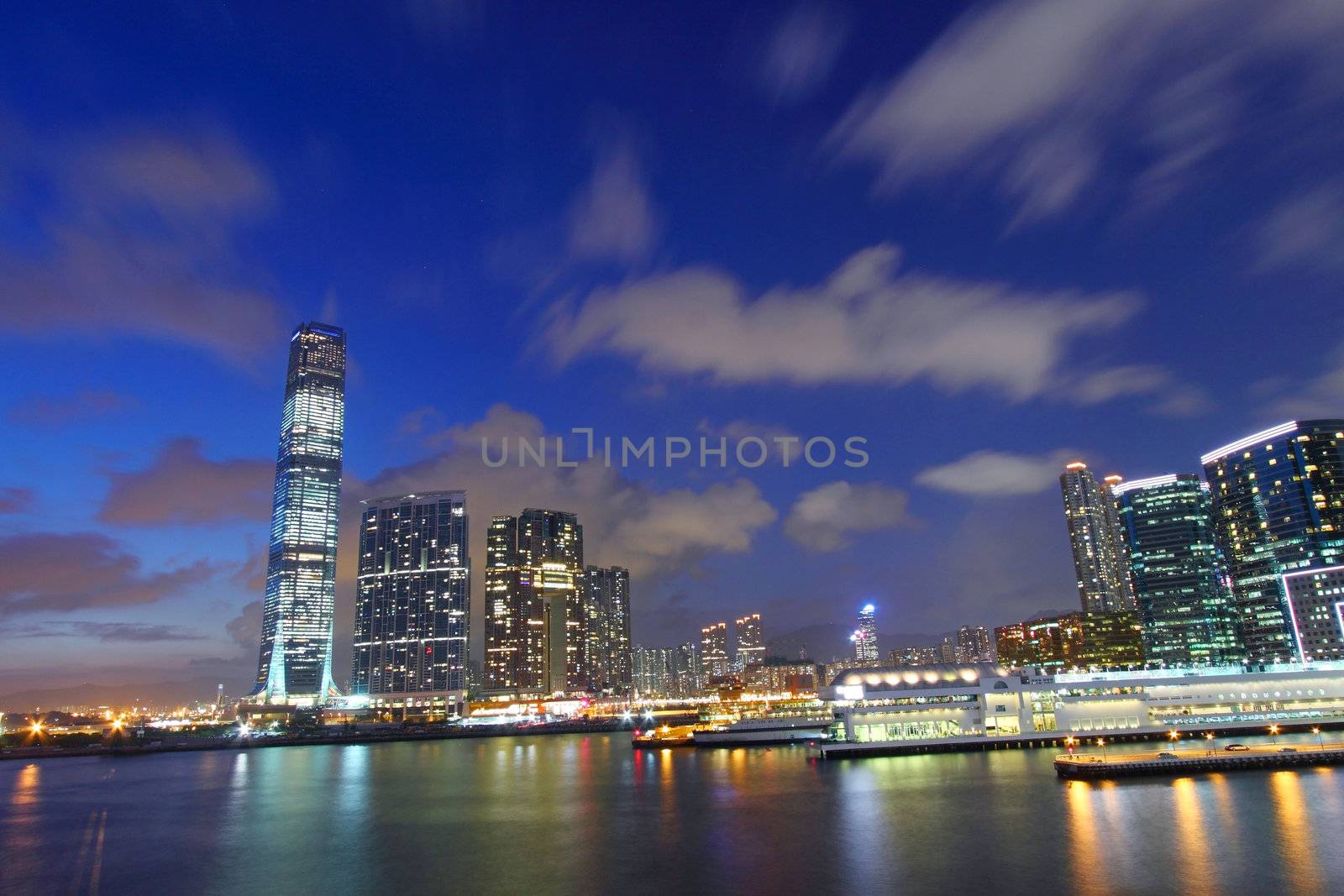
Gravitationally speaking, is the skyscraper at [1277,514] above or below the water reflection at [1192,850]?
above

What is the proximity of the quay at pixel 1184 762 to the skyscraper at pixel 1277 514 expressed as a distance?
399ft

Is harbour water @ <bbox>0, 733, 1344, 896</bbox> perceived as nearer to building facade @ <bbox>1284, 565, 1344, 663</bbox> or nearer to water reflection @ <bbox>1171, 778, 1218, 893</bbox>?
water reflection @ <bbox>1171, 778, 1218, 893</bbox>

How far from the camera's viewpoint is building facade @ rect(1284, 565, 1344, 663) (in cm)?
15400

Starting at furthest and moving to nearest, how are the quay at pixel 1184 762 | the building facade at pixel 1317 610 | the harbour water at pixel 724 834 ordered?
the building facade at pixel 1317 610
the quay at pixel 1184 762
the harbour water at pixel 724 834

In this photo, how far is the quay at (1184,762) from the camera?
62156 millimetres

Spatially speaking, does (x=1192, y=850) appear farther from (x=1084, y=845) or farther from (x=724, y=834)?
(x=724, y=834)

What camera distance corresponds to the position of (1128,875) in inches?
1352

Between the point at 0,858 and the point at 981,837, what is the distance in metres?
58.2

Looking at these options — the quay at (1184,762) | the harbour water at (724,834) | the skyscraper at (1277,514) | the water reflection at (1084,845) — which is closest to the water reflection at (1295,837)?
the harbour water at (724,834)

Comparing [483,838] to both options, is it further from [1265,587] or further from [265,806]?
[1265,587]

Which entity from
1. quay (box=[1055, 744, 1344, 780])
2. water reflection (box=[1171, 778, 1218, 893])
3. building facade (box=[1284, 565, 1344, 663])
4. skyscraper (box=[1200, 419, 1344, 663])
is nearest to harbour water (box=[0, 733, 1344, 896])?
water reflection (box=[1171, 778, 1218, 893])

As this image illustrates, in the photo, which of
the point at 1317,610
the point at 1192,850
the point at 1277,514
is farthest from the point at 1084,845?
the point at 1277,514

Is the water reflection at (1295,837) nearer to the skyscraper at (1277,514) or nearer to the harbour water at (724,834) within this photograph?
the harbour water at (724,834)

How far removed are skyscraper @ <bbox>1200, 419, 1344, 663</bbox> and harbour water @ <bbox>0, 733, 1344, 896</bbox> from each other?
4923 inches
